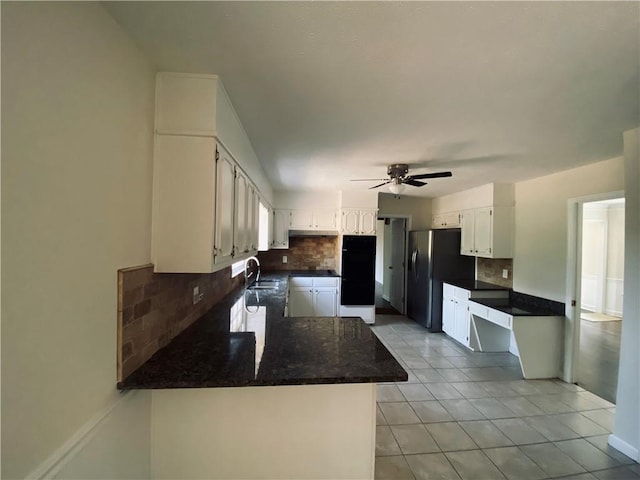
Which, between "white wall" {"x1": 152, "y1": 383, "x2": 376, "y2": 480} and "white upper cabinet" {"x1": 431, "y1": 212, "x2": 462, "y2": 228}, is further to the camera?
"white upper cabinet" {"x1": 431, "y1": 212, "x2": 462, "y2": 228}

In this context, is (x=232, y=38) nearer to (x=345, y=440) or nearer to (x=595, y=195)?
(x=345, y=440)

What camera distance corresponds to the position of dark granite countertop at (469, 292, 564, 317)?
314cm

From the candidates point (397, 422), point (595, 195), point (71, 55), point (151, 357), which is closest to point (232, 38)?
point (71, 55)

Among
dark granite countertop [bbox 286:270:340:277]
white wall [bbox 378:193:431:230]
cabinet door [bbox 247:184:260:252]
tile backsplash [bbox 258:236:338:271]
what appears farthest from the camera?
white wall [bbox 378:193:431:230]

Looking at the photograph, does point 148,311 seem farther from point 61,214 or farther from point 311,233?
point 311,233

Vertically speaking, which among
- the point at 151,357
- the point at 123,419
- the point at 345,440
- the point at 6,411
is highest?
the point at 6,411

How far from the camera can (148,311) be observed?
131 centimetres

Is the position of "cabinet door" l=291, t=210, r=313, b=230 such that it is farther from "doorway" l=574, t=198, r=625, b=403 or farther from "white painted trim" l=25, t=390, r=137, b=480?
"doorway" l=574, t=198, r=625, b=403

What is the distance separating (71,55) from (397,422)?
9.94 feet

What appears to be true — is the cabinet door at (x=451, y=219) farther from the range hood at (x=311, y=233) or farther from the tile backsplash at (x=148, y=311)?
the tile backsplash at (x=148, y=311)

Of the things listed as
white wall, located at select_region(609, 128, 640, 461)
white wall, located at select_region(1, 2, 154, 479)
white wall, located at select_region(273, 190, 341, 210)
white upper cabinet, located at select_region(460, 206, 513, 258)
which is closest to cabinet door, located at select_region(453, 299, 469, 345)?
white upper cabinet, located at select_region(460, 206, 513, 258)

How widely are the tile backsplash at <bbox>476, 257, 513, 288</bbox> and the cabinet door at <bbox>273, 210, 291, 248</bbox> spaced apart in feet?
11.2

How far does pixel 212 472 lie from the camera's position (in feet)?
4.38

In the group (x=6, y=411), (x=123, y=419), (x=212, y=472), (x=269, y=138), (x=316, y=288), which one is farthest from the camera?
(x=316, y=288)
